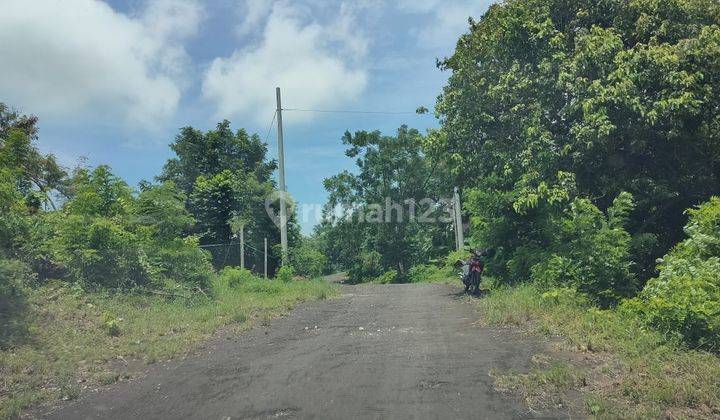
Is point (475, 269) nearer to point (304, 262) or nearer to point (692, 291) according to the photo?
point (692, 291)

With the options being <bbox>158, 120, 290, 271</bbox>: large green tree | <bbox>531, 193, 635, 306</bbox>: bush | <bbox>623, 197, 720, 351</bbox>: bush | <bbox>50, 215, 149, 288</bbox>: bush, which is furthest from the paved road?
<bbox>158, 120, 290, 271</bbox>: large green tree

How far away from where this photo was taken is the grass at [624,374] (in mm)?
5754

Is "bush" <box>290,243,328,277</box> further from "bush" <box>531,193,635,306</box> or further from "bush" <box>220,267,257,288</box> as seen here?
"bush" <box>531,193,635,306</box>

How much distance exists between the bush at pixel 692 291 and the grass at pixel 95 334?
744 cm

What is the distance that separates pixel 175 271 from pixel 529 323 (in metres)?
9.59

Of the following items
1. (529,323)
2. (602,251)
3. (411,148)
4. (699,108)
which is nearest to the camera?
(529,323)

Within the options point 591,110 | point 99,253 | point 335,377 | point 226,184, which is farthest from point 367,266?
point 335,377

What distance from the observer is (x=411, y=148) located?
143 feet

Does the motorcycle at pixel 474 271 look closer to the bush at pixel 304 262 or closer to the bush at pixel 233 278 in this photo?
the bush at pixel 233 278

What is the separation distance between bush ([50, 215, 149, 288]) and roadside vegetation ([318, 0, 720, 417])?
8668mm

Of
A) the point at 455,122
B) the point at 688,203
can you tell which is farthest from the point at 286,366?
the point at 688,203

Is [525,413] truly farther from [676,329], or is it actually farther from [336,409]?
[676,329]

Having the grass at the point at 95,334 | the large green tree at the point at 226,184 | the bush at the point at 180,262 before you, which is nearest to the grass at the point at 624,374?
the grass at the point at 95,334

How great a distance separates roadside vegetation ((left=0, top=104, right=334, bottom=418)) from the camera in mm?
A: 8602
